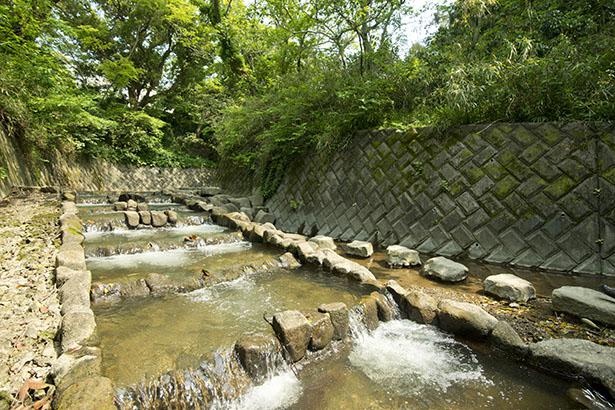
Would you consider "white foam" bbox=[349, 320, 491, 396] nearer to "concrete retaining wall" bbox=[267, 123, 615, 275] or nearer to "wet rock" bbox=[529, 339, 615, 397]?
"wet rock" bbox=[529, 339, 615, 397]

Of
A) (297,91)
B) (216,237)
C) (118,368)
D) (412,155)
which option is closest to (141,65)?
(297,91)

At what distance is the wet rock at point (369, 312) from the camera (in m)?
3.01

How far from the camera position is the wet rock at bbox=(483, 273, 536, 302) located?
333 cm

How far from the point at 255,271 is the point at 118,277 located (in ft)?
5.36

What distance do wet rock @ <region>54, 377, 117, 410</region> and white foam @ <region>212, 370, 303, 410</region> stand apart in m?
0.69

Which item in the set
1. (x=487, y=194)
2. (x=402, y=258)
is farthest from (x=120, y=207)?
(x=487, y=194)

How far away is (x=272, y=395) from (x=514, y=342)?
1.99 metres

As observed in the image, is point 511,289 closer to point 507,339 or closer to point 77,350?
point 507,339

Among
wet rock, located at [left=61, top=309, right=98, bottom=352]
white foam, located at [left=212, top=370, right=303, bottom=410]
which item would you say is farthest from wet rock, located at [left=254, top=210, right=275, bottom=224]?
white foam, located at [left=212, top=370, right=303, bottom=410]

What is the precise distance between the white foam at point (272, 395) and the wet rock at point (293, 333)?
6.4 inches

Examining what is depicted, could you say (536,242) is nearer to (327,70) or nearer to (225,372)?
(225,372)

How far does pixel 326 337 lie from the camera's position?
2.63 metres

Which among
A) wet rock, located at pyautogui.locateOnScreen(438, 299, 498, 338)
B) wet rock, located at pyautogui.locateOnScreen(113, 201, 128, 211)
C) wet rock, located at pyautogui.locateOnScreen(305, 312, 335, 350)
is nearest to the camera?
wet rock, located at pyautogui.locateOnScreen(305, 312, 335, 350)

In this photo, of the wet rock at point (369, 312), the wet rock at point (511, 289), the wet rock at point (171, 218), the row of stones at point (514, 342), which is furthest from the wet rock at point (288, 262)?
the wet rock at point (171, 218)
